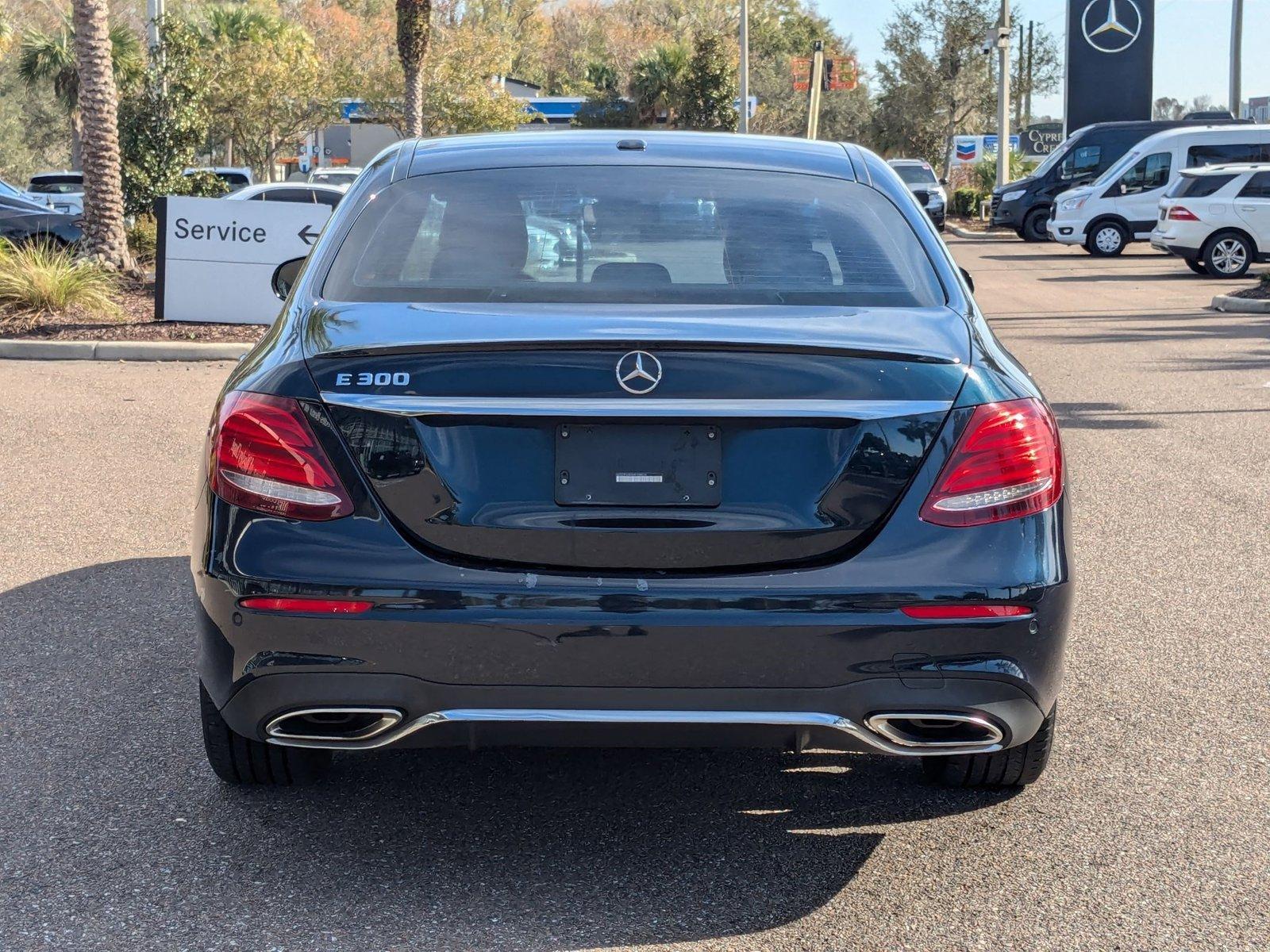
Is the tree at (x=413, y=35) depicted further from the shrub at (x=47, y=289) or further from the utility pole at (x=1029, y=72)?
the utility pole at (x=1029, y=72)

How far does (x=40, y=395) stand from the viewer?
11023 mm

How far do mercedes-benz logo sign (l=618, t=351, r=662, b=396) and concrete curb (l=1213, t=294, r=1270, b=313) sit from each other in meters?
16.2

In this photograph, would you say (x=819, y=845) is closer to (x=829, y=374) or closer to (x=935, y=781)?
(x=935, y=781)

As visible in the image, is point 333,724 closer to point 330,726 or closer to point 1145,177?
point 330,726

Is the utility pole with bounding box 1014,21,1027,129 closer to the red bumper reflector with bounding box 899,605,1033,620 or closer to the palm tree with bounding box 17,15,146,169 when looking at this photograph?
the palm tree with bounding box 17,15,146,169

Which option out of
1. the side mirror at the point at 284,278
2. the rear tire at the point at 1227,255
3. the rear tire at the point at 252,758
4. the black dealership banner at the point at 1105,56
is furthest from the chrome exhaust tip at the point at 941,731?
the black dealership banner at the point at 1105,56

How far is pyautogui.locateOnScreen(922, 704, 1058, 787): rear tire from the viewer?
148 inches

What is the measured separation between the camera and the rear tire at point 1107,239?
28.5 metres

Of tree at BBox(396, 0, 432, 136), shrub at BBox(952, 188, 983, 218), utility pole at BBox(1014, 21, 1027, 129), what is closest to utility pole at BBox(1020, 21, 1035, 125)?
utility pole at BBox(1014, 21, 1027, 129)

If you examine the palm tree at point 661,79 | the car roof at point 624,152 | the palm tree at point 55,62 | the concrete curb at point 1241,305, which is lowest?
the concrete curb at point 1241,305

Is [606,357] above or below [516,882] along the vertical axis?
above

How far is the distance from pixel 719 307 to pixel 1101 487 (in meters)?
5.24

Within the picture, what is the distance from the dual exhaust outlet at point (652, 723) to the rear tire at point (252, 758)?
0.44 metres

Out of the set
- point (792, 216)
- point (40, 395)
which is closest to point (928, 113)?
point (40, 395)
